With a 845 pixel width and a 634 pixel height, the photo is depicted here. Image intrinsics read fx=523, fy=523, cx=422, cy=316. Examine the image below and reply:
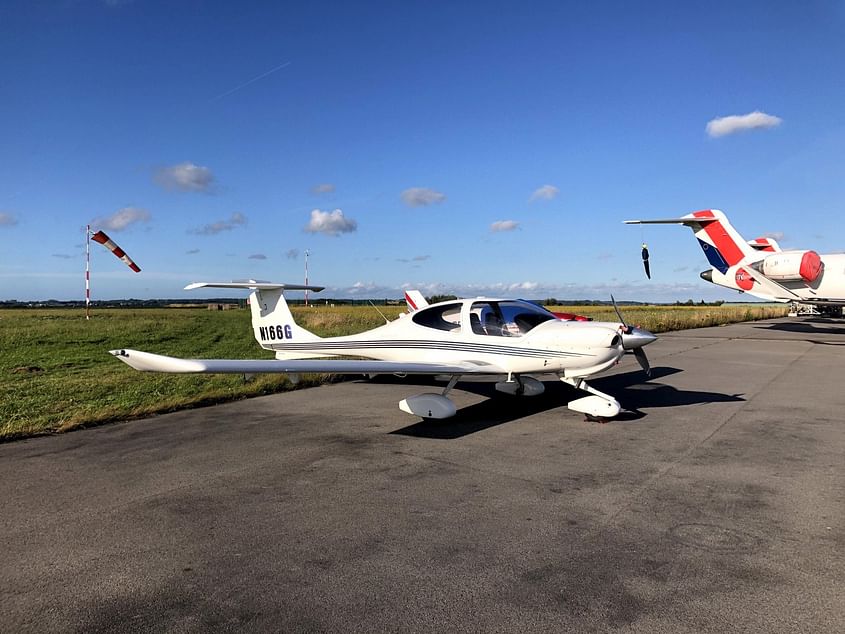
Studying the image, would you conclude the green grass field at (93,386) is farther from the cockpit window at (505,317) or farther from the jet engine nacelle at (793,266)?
the jet engine nacelle at (793,266)

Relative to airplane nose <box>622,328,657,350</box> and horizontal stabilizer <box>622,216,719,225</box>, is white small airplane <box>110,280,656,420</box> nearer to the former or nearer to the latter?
airplane nose <box>622,328,657,350</box>

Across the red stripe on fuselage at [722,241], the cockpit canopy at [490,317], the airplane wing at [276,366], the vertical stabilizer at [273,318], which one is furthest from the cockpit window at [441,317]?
the red stripe on fuselage at [722,241]

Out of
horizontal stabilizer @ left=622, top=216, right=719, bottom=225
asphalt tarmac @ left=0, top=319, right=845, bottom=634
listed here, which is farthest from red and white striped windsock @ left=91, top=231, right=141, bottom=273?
horizontal stabilizer @ left=622, top=216, right=719, bottom=225

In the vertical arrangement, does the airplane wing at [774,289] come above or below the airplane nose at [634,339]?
above

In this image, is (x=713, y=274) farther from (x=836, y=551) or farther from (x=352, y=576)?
(x=352, y=576)

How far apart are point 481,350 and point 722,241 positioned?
2490cm

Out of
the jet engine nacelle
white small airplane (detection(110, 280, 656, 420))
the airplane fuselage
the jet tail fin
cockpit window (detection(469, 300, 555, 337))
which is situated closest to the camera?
white small airplane (detection(110, 280, 656, 420))

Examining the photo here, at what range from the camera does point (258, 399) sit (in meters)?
10.0

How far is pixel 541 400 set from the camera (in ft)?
31.7

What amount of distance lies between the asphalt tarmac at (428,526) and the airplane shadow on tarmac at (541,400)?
0.14 m

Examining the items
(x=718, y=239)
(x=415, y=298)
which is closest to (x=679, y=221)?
(x=718, y=239)

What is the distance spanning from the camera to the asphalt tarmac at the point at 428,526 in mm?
3014

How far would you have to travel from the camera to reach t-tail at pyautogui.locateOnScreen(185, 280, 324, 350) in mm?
11094

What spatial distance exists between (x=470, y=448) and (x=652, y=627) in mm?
3708
